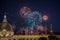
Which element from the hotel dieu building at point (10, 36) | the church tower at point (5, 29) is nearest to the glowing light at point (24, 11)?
the church tower at point (5, 29)

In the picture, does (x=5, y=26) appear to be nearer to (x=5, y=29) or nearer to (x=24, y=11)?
(x=5, y=29)

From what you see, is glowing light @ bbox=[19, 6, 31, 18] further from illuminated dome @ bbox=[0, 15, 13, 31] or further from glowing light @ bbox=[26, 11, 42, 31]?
illuminated dome @ bbox=[0, 15, 13, 31]

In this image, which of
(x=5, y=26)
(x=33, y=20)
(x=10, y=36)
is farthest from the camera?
(x=33, y=20)

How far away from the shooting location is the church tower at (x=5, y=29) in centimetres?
644

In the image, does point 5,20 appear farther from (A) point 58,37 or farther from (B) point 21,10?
(A) point 58,37

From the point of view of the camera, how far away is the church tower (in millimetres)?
6438

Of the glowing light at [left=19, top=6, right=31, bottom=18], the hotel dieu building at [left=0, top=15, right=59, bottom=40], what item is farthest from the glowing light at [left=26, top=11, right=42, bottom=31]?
the hotel dieu building at [left=0, top=15, right=59, bottom=40]

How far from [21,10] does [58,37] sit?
1.59 meters

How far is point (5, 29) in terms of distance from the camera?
6590mm

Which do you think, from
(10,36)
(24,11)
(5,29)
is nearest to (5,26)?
(5,29)

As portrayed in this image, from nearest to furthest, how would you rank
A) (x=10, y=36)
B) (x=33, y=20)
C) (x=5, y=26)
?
(x=10, y=36)
(x=5, y=26)
(x=33, y=20)

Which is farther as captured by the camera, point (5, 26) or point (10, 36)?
point (5, 26)

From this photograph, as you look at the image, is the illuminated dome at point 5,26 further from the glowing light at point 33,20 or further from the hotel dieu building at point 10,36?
the glowing light at point 33,20

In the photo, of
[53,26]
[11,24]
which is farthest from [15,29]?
[53,26]
